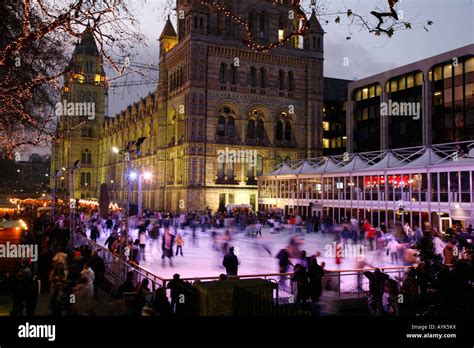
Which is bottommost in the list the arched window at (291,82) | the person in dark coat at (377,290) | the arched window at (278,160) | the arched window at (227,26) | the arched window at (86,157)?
the person in dark coat at (377,290)

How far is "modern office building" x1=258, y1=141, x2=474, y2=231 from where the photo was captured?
26.8 meters

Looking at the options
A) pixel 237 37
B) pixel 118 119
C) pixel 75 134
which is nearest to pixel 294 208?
pixel 237 37

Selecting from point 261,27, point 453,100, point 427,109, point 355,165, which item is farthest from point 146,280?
point 261,27

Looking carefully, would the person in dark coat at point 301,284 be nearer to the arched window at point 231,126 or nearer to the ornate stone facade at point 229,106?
the ornate stone facade at point 229,106

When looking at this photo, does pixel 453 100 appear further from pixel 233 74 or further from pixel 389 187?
pixel 233 74

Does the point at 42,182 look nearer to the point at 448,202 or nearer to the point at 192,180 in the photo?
the point at 192,180

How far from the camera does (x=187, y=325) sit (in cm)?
580

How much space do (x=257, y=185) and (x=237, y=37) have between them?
16984 mm

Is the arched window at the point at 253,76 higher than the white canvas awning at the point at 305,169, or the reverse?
the arched window at the point at 253,76

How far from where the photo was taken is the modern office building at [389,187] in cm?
2681

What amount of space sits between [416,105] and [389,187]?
20.9 metres

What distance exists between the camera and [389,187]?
105 ft

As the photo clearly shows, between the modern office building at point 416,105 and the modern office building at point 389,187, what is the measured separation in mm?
12240

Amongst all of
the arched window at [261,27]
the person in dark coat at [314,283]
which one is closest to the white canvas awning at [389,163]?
the person in dark coat at [314,283]
